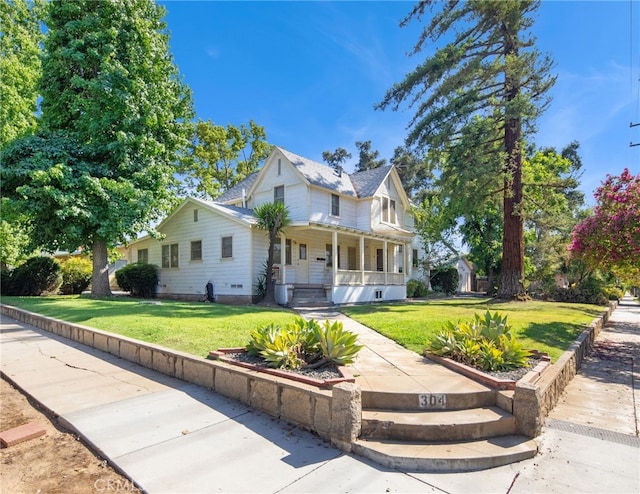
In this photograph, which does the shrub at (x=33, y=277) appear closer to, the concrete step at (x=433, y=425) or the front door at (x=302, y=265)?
the front door at (x=302, y=265)

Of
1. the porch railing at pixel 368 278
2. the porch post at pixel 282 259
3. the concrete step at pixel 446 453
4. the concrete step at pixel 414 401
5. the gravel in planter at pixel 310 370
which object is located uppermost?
the porch post at pixel 282 259

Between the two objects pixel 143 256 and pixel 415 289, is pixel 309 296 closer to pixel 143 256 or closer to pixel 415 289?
pixel 415 289

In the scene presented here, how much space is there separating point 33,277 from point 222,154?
55.6 feet

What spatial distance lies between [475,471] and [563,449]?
113cm

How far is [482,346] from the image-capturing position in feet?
17.7

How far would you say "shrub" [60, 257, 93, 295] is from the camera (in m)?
19.2

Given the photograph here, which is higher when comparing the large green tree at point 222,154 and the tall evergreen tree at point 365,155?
the tall evergreen tree at point 365,155

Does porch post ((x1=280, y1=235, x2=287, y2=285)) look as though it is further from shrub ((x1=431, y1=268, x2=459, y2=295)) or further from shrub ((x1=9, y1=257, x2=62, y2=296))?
shrub ((x1=431, y1=268, x2=459, y2=295))

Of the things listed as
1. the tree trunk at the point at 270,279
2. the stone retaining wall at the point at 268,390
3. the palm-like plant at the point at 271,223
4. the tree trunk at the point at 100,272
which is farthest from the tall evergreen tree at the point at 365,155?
the stone retaining wall at the point at 268,390

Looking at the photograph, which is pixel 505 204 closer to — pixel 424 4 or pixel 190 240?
pixel 424 4

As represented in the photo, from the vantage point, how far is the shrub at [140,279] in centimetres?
1870

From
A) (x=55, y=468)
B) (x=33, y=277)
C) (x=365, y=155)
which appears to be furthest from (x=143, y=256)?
(x=365, y=155)

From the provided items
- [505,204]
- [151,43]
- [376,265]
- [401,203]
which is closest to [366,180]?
[401,203]

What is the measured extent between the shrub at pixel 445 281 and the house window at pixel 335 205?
12.1 meters
